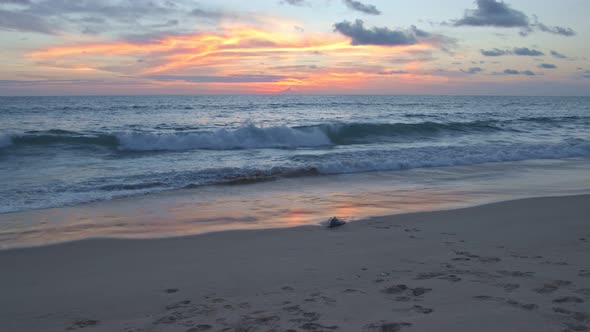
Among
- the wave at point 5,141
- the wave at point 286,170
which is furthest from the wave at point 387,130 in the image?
the wave at point 5,141

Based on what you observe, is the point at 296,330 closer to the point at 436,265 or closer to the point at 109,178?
the point at 436,265

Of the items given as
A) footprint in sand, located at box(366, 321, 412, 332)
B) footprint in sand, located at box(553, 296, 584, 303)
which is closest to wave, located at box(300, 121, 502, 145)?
footprint in sand, located at box(553, 296, 584, 303)

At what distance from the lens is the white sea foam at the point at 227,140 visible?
63.8 feet

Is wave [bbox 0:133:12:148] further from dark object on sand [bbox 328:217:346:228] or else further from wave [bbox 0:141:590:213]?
dark object on sand [bbox 328:217:346:228]

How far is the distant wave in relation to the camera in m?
19.2

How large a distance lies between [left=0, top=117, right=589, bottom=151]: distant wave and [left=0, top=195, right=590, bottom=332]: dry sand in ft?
43.2

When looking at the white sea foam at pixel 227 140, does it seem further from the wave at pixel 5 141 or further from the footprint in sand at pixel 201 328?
the footprint in sand at pixel 201 328

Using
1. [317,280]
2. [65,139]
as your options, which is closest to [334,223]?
[317,280]

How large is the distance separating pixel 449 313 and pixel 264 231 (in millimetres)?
3499

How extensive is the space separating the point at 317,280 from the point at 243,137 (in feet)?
53.6

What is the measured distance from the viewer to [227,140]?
66.2 ft

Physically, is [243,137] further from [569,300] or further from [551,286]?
[569,300]

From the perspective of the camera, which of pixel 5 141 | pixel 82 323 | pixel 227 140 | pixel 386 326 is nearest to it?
pixel 386 326

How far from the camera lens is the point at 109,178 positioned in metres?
11.5
